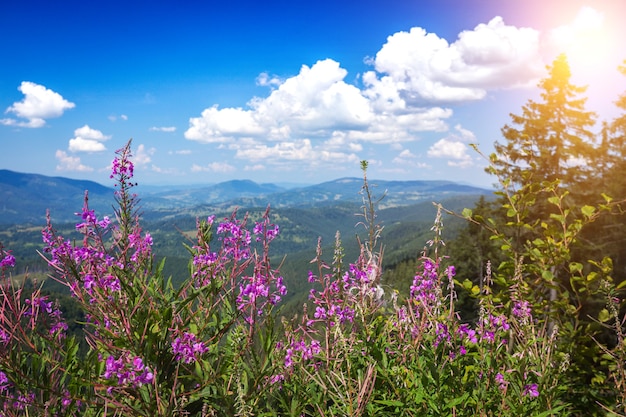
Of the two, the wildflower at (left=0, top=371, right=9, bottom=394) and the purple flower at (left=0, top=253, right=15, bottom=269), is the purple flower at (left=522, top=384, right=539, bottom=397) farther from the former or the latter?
the purple flower at (left=0, top=253, right=15, bottom=269)

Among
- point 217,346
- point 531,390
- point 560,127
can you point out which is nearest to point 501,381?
point 531,390

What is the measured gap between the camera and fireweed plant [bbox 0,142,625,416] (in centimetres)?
251

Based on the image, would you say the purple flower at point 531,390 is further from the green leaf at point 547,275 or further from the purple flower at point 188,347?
the purple flower at point 188,347

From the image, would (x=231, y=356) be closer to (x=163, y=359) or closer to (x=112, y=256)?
(x=163, y=359)

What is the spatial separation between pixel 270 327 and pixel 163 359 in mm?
785

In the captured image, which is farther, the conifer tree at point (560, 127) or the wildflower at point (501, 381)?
the conifer tree at point (560, 127)

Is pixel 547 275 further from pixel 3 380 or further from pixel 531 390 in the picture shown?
pixel 3 380

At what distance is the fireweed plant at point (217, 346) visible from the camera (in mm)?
2512

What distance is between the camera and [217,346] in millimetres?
2791

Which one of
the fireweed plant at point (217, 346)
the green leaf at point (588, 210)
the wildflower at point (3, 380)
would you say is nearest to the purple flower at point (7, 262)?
the fireweed plant at point (217, 346)

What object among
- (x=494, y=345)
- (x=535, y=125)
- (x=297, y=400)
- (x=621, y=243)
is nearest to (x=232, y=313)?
(x=297, y=400)

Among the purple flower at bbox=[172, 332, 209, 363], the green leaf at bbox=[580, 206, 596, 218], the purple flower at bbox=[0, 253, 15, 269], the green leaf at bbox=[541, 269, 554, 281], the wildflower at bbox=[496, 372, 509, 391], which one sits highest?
the green leaf at bbox=[580, 206, 596, 218]

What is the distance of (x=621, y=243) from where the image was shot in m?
24.1

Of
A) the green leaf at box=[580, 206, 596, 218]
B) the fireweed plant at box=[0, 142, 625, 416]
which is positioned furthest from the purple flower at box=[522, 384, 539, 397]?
the green leaf at box=[580, 206, 596, 218]
